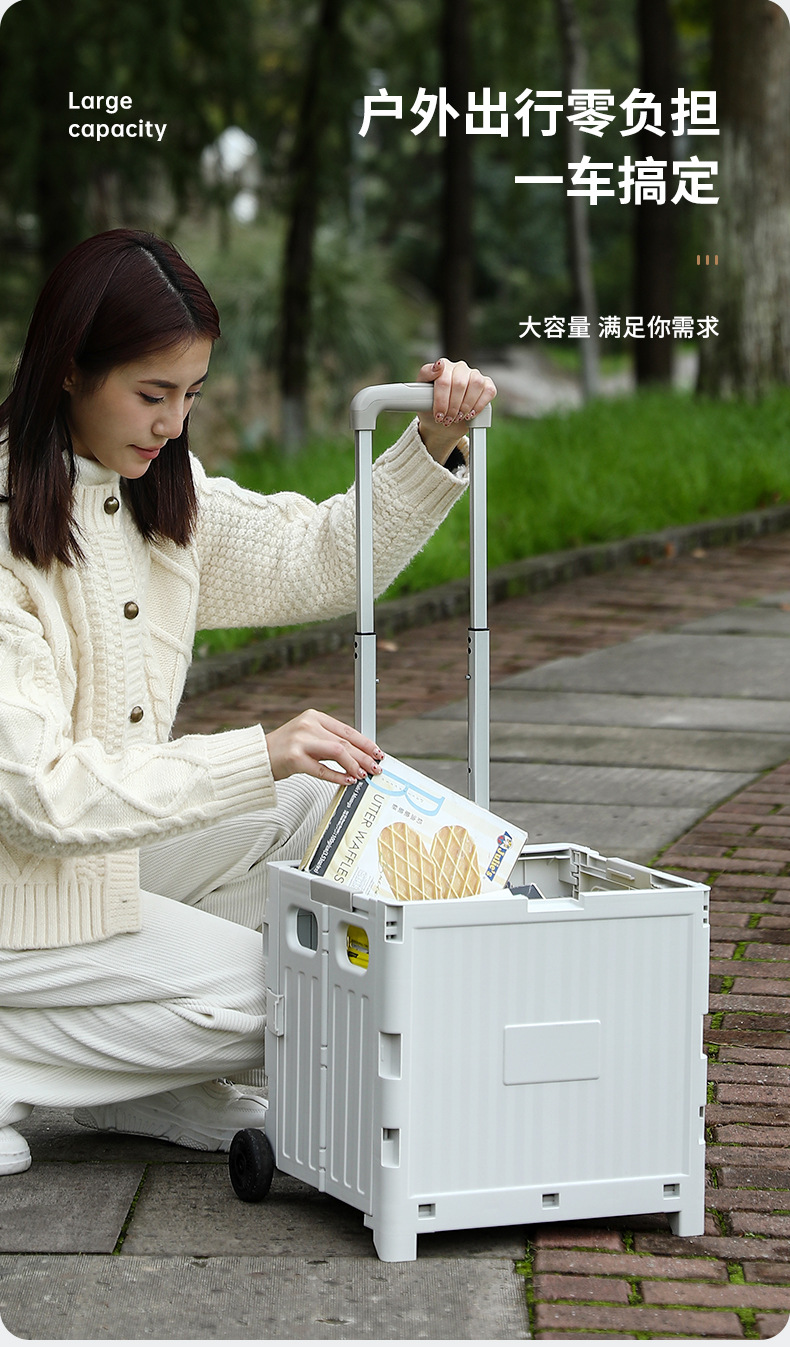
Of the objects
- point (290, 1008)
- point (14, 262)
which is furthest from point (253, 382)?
point (290, 1008)

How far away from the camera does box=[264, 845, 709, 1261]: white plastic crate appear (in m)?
2.29

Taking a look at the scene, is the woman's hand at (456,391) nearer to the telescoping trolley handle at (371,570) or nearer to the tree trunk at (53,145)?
the telescoping trolley handle at (371,570)

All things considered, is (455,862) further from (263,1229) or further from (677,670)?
(677,670)

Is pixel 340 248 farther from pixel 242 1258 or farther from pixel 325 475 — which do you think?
pixel 242 1258

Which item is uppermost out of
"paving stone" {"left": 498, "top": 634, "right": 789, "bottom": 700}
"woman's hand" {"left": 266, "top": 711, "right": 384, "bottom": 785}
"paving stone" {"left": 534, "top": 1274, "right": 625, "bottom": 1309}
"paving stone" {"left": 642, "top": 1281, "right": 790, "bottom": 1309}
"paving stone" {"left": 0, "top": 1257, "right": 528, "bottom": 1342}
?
"woman's hand" {"left": 266, "top": 711, "right": 384, "bottom": 785}

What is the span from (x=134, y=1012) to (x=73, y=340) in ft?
3.30

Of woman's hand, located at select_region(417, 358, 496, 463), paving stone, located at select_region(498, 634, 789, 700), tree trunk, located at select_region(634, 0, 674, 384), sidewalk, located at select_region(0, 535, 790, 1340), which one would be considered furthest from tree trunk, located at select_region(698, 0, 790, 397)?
woman's hand, located at select_region(417, 358, 496, 463)

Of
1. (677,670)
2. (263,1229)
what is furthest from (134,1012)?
(677,670)

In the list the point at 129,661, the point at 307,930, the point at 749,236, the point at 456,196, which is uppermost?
the point at 456,196

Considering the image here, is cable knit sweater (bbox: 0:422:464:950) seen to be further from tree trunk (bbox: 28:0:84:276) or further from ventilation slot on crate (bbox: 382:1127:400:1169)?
tree trunk (bbox: 28:0:84:276)

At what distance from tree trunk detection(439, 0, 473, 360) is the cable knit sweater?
9270 millimetres

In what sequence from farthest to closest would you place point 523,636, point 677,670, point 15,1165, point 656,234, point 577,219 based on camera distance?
point 577,219 → point 656,234 → point 523,636 → point 677,670 → point 15,1165

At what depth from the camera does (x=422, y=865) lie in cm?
239

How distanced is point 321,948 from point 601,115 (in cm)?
873
